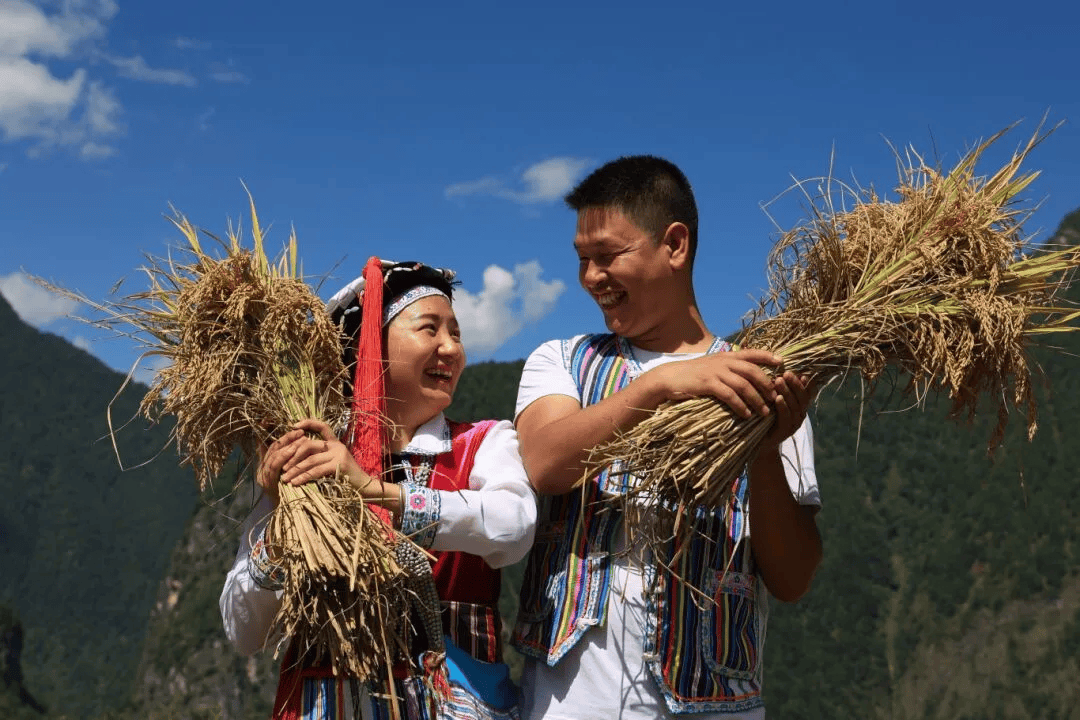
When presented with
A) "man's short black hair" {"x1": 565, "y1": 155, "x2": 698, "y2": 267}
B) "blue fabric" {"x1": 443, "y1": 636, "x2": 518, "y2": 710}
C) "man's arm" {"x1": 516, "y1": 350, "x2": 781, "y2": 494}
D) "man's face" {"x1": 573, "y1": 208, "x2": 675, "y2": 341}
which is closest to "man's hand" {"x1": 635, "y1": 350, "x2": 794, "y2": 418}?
"man's arm" {"x1": 516, "y1": 350, "x2": 781, "y2": 494}

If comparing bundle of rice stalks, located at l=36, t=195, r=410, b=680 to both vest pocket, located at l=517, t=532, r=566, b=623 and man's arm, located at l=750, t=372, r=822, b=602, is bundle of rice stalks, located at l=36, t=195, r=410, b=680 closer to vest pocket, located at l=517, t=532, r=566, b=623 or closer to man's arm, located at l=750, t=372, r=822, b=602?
vest pocket, located at l=517, t=532, r=566, b=623

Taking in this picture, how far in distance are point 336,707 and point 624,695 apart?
1.85 feet

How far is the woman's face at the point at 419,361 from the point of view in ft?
8.06

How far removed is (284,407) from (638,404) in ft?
2.43

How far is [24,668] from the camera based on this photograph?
65.2 metres

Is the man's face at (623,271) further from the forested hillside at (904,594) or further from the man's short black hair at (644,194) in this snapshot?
the forested hillside at (904,594)

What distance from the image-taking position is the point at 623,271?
241 centimetres

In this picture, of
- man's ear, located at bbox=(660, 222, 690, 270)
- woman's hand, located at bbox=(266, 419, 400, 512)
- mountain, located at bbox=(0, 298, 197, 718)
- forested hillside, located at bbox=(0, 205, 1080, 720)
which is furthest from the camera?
mountain, located at bbox=(0, 298, 197, 718)

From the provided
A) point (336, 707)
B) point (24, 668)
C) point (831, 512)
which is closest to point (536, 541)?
point (336, 707)

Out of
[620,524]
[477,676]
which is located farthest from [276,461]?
[620,524]

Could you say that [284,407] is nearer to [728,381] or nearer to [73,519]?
[728,381]

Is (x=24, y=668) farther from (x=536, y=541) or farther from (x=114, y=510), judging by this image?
(x=536, y=541)

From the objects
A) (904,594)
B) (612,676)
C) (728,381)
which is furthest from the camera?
(904,594)

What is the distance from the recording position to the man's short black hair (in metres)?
2.44
